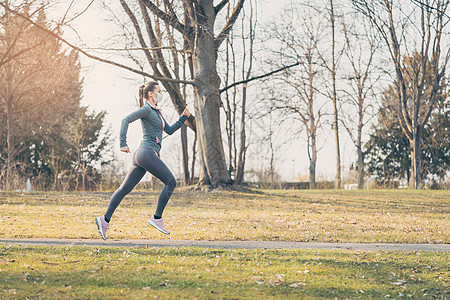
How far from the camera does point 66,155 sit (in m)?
38.3

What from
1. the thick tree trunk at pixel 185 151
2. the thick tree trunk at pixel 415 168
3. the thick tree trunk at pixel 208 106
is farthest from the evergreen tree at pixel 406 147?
the thick tree trunk at pixel 208 106

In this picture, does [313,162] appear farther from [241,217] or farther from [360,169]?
[241,217]

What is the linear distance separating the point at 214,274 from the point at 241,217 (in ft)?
24.5

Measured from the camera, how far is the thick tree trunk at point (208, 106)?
20.7m

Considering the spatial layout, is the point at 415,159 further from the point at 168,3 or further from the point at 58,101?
the point at 58,101

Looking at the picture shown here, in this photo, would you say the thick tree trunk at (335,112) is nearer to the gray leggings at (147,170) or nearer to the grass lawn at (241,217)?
the grass lawn at (241,217)

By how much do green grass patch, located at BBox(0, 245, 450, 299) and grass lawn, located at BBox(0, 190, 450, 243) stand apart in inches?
89.8

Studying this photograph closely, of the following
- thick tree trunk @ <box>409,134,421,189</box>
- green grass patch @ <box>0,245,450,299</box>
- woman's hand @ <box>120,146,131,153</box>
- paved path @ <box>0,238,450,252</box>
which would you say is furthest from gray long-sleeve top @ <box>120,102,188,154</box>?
thick tree trunk @ <box>409,134,421,189</box>

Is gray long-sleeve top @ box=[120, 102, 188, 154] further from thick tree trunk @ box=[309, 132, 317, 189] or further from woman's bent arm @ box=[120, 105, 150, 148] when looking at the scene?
thick tree trunk @ box=[309, 132, 317, 189]

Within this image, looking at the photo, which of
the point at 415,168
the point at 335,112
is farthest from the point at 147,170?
the point at 335,112

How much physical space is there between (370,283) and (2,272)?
4809mm

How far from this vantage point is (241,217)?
14195 mm

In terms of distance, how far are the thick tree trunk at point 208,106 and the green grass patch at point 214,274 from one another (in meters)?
12.3

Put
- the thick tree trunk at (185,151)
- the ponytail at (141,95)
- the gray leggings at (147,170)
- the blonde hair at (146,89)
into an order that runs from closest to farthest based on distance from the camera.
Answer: the gray leggings at (147,170)
the blonde hair at (146,89)
the ponytail at (141,95)
the thick tree trunk at (185,151)
